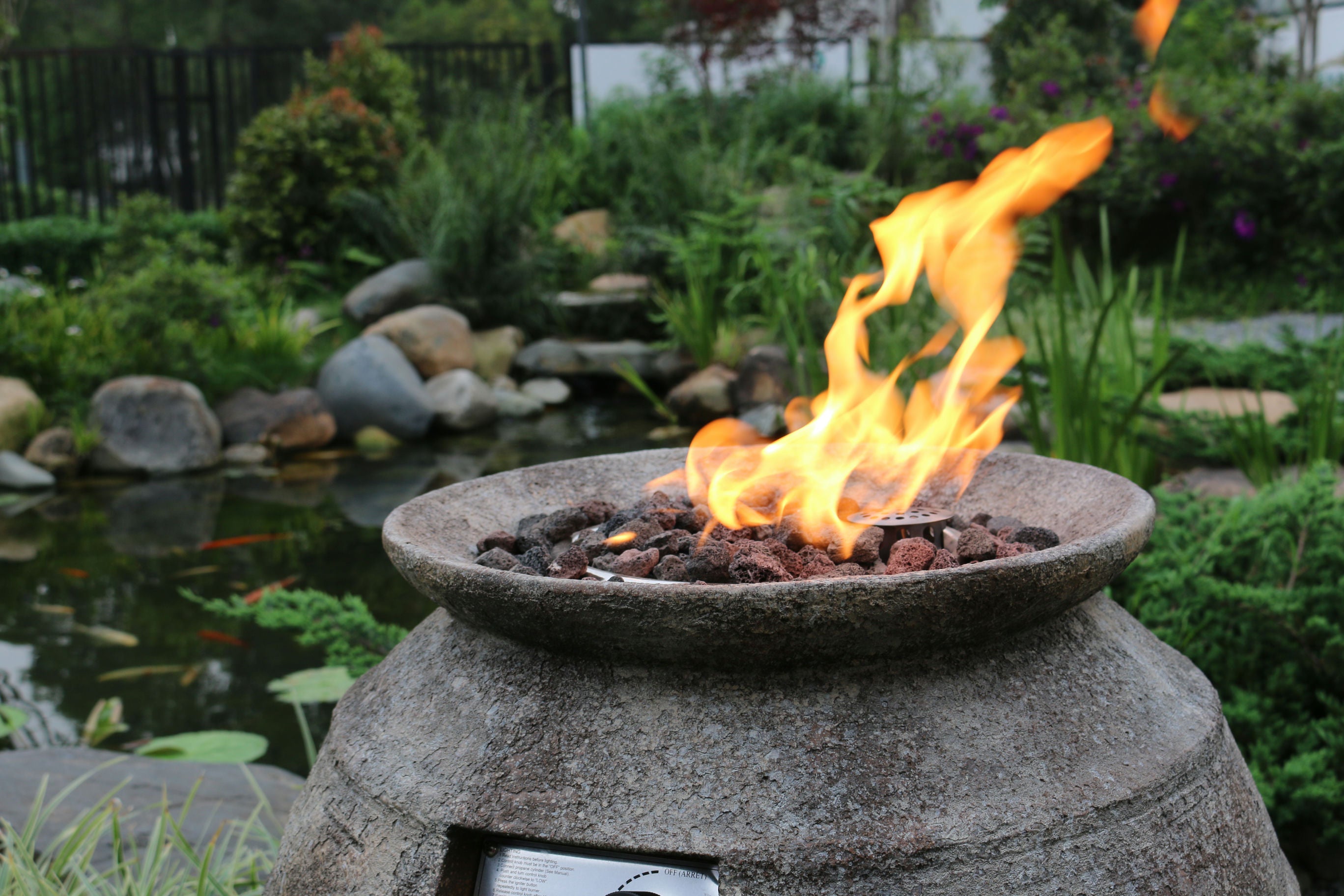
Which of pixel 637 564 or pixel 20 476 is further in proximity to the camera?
pixel 20 476

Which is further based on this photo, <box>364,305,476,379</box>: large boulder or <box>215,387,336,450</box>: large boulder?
<box>364,305,476,379</box>: large boulder

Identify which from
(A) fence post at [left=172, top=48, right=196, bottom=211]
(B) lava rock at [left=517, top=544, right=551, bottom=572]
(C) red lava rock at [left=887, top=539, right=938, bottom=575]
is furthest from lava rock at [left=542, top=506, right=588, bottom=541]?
(A) fence post at [left=172, top=48, right=196, bottom=211]

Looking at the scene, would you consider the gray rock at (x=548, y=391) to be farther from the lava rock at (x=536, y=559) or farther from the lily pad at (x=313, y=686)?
the lava rock at (x=536, y=559)

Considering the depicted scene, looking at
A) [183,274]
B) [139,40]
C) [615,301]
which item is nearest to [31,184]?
[183,274]

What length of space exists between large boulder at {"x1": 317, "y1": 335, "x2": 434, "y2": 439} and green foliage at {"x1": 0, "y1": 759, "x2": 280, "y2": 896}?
4.93 meters

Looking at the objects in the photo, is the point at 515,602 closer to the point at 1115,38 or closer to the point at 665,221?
the point at 665,221

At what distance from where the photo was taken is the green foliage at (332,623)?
7.41 feet

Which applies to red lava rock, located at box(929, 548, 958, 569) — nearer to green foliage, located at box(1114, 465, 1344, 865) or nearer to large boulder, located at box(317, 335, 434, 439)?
green foliage, located at box(1114, 465, 1344, 865)

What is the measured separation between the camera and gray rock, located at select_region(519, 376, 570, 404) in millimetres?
8070

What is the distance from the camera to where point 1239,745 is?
7.29 ft

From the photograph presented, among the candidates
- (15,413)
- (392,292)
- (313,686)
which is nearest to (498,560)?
(313,686)

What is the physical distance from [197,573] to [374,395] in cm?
273

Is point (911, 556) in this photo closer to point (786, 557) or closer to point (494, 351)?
point (786, 557)

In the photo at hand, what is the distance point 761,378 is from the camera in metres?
7.00
